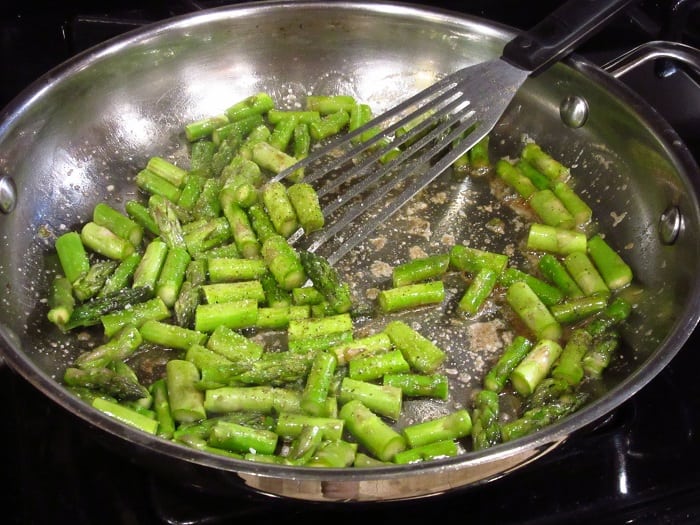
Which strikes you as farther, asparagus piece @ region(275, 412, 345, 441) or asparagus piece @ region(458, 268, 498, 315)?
asparagus piece @ region(458, 268, 498, 315)

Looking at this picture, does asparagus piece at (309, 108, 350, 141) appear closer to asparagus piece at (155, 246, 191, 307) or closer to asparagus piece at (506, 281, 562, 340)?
asparagus piece at (155, 246, 191, 307)

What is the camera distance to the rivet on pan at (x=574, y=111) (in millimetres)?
3518

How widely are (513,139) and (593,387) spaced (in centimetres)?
139

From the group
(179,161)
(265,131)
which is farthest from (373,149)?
(179,161)

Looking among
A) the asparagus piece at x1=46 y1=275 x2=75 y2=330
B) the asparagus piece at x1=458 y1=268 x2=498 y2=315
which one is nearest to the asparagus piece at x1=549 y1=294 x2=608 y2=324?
the asparagus piece at x1=458 y1=268 x2=498 y2=315

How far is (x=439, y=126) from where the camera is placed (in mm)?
3389

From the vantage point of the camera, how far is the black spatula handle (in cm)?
321

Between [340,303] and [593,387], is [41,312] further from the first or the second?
[593,387]

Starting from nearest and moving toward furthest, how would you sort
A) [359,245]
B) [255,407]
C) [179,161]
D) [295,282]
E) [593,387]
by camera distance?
[255,407], [593,387], [295,282], [359,245], [179,161]

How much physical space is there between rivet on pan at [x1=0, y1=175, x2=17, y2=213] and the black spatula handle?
7.09ft

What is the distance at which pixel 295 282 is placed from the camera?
3049 mm

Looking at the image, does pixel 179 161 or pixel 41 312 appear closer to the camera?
pixel 41 312

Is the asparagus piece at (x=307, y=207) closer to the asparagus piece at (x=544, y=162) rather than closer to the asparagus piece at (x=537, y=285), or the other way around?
the asparagus piece at (x=537, y=285)

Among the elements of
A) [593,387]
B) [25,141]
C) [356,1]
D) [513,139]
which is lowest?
[593,387]
